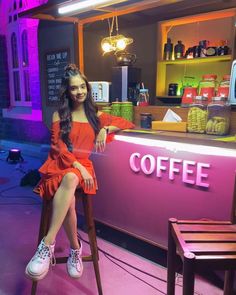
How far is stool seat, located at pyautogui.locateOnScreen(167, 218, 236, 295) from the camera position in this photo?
1.06 meters

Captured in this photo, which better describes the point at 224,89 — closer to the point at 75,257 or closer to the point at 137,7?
the point at 137,7

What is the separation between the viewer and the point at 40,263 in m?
1.53

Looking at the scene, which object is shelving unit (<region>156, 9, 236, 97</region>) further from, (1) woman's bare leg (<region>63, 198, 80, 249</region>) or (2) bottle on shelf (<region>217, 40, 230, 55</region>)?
(1) woman's bare leg (<region>63, 198, 80, 249</region>)

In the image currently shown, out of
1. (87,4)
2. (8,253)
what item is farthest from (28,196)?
(87,4)

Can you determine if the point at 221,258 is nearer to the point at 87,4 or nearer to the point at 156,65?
the point at 87,4

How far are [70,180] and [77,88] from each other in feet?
1.84

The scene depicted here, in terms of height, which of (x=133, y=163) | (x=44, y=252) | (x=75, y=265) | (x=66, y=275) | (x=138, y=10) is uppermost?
(x=138, y=10)

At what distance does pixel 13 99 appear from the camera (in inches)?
237

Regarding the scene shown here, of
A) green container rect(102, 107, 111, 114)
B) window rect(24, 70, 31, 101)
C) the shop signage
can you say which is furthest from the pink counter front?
window rect(24, 70, 31, 101)

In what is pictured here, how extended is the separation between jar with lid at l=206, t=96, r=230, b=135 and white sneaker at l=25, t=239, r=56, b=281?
4.03 ft

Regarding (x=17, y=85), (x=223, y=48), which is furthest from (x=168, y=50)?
(x=17, y=85)

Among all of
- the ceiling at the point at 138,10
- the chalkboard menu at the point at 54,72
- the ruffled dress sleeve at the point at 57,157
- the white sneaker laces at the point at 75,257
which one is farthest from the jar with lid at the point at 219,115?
the chalkboard menu at the point at 54,72

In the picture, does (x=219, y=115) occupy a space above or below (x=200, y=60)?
below

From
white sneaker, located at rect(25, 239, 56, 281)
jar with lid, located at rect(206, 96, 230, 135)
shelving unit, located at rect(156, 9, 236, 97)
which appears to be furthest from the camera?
shelving unit, located at rect(156, 9, 236, 97)
